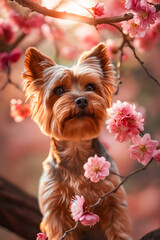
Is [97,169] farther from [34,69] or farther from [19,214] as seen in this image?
[19,214]

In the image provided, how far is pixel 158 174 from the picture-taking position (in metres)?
3.96

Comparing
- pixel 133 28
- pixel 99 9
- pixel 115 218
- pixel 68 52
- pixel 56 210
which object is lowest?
pixel 68 52

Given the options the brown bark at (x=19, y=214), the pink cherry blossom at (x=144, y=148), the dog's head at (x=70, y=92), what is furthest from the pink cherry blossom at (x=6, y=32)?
the pink cherry blossom at (x=144, y=148)

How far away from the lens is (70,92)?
159 centimetres

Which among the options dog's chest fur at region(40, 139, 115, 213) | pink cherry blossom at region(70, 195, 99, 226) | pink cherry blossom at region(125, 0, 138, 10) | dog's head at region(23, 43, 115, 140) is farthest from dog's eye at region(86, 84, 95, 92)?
pink cherry blossom at region(70, 195, 99, 226)

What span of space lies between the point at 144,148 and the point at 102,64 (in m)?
0.50

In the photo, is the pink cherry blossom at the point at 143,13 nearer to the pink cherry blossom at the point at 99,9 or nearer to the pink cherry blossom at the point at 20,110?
the pink cherry blossom at the point at 99,9

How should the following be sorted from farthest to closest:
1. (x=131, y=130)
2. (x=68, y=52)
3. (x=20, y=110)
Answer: (x=68, y=52), (x=20, y=110), (x=131, y=130)

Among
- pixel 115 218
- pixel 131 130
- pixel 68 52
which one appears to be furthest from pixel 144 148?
pixel 68 52

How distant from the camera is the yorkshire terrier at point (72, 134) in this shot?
1.59 m

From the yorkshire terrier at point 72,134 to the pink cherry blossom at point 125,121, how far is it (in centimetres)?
10

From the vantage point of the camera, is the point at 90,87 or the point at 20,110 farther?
the point at 20,110

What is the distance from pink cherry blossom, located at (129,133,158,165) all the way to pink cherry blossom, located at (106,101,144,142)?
1.7 inches

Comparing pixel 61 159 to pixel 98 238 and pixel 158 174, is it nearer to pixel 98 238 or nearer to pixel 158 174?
pixel 98 238
